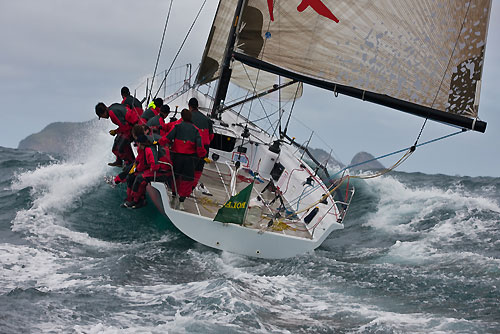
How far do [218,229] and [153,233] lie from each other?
1.28 meters

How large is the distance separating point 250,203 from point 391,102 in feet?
7.80

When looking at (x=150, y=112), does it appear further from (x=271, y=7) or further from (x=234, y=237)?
(x=234, y=237)

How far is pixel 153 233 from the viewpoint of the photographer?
7570mm

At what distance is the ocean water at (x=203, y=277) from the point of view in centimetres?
475

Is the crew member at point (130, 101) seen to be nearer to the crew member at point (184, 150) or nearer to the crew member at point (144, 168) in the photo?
the crew member at point (144, 168)

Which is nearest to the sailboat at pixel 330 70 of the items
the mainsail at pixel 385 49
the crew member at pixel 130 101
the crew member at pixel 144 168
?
the mainsail at pixel 385 49

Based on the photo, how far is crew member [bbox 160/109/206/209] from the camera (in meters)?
6.95

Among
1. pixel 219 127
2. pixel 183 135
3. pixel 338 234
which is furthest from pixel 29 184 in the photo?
pixel 338 234

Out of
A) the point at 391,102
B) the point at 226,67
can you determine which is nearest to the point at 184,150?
the point at 226,67

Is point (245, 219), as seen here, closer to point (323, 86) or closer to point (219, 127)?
point (323, 86)

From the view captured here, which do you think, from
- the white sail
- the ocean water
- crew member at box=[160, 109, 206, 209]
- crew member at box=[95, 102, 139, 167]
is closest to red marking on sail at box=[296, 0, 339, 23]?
the white sail

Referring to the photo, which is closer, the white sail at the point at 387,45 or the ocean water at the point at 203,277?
the ocean water at the point at 203,277

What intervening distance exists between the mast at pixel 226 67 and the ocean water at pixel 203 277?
246cm

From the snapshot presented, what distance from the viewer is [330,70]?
7324mm
